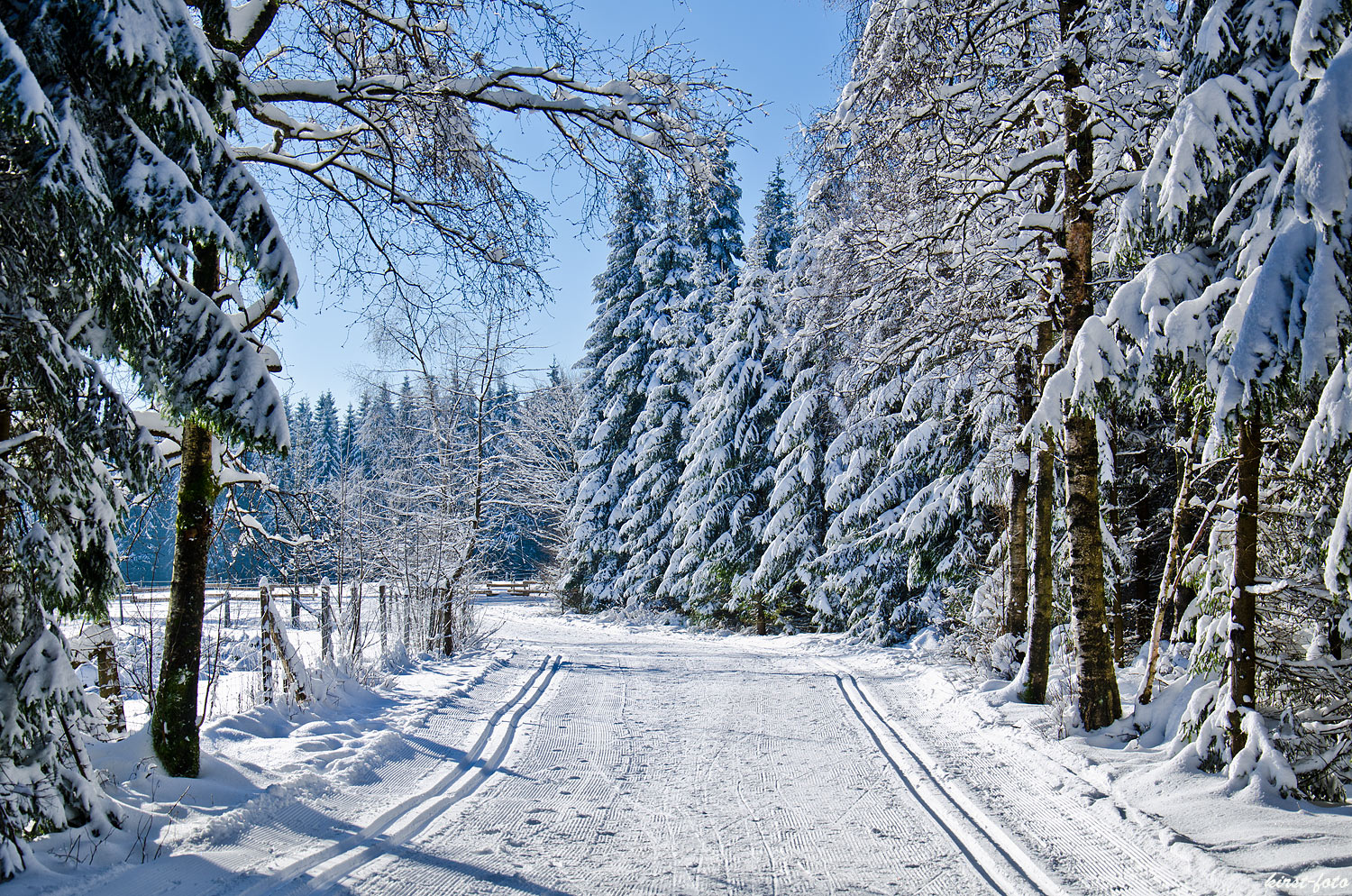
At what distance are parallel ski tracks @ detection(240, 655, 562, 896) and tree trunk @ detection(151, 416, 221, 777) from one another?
1.57 metres

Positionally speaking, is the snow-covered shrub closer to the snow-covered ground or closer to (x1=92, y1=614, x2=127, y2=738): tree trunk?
the snow-covered ground

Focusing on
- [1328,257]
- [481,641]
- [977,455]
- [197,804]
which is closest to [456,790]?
[197,804]

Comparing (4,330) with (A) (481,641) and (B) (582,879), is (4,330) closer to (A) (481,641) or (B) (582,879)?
(B) (582,879)

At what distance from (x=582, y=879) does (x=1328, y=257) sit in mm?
5249

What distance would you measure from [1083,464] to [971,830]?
3.81m

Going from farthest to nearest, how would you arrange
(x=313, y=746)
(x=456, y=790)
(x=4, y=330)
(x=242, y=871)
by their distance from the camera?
(x=313, y=746), (x=456, y=790), (x=242, y=871), (x=4, y=330)

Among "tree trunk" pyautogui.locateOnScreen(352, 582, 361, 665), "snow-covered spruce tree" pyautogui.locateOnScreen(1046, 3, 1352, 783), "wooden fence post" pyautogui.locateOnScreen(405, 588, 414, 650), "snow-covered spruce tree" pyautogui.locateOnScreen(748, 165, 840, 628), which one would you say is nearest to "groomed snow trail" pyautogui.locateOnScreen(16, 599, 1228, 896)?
"tree trunk" pyautogui.locateOnScreen(352, 582, 361, 665)

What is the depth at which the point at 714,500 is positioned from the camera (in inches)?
784

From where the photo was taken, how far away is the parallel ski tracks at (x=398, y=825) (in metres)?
3.77

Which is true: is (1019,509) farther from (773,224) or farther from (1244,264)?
(773,224)

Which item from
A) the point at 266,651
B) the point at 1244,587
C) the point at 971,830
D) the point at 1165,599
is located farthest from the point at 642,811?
the point at 1165,599

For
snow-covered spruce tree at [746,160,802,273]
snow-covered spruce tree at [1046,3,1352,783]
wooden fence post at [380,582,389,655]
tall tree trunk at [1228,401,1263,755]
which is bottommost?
wooden fence post at [380,582,389,655]

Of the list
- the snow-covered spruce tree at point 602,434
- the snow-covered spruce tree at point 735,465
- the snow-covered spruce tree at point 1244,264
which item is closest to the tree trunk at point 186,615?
the snow-covered spruce tree at point 1244,264

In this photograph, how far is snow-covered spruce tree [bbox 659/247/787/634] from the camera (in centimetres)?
1906
